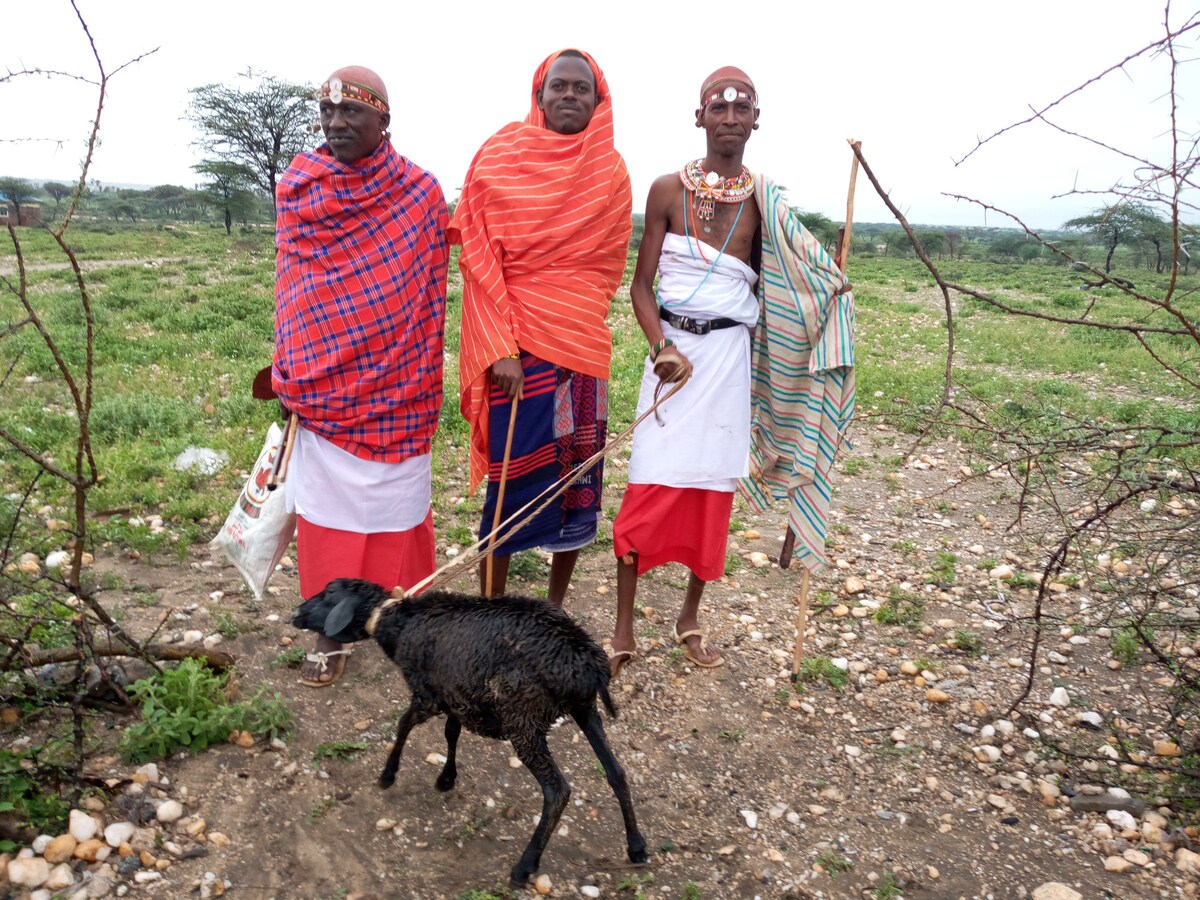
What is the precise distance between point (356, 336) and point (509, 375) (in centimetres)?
63

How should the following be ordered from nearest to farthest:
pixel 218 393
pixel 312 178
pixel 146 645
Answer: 1. pixel 146 645
2. pixel 312 178
3. pixel 218 393

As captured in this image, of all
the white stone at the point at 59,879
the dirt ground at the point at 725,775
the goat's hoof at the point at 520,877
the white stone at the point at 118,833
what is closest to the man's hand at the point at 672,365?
the dirt ground at the point at 725,775

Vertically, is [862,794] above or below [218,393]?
below

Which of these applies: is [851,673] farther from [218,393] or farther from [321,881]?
[218,393]

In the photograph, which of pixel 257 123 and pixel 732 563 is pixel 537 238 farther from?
pixel 257 123

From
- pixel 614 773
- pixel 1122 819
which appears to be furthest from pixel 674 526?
pixel 1122 819

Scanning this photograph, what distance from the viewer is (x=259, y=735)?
10.4 ft

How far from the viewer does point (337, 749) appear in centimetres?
318

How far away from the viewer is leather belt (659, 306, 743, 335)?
3648 millimetres

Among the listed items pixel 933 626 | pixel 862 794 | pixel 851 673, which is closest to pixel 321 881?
pixel 862 794

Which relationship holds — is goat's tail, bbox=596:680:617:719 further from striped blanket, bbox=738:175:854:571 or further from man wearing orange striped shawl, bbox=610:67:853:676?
striped blanket, bbox=738:175:854:571

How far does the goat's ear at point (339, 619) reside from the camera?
2771 mm

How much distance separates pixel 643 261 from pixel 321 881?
104 inches

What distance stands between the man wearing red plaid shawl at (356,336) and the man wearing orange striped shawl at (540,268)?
0.22 metres
